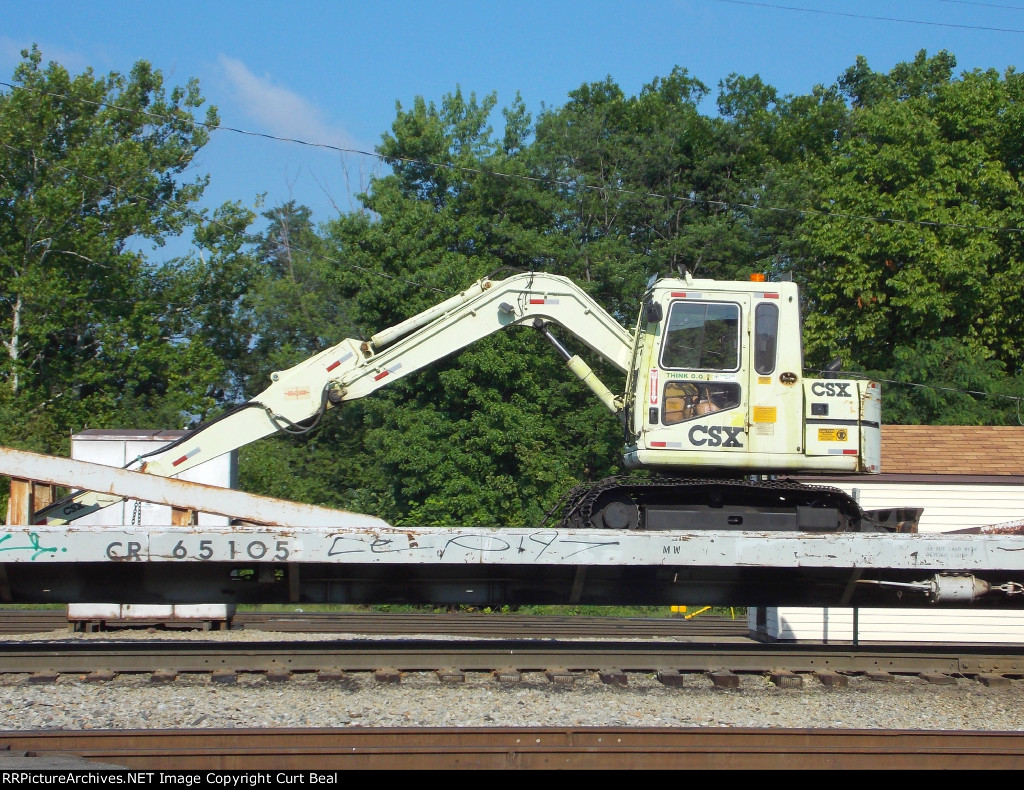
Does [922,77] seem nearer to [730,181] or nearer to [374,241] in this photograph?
[730,181]

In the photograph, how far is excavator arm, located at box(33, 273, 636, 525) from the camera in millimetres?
9312

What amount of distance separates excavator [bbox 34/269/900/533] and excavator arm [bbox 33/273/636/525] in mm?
→ 15

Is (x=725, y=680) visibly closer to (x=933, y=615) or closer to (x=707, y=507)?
(x=707, y=507)

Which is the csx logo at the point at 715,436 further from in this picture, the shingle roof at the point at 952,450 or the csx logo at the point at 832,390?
the shingle roof at the point at 952,450

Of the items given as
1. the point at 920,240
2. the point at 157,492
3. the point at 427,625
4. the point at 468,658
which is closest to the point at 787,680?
the point at 468,658

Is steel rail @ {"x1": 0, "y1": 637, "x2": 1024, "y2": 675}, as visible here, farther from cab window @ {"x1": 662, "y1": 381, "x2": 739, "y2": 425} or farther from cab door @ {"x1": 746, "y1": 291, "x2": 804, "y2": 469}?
cab window @ {"x1": 662, "y1": 381, "x2": 739, "y2": 425}

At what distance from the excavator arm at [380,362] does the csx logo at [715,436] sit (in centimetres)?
102

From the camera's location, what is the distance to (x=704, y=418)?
9.34 m

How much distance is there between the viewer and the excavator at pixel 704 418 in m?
9.31

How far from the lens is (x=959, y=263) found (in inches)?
1110

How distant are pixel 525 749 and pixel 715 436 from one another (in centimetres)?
406

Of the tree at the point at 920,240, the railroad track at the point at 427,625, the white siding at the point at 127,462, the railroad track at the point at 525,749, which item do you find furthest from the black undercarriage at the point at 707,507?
the tree at the point at 920,240

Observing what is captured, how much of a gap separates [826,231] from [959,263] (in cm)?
383

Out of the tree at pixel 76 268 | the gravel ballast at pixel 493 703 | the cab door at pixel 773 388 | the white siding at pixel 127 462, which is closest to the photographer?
the gravel ballast at pixel 493 703
